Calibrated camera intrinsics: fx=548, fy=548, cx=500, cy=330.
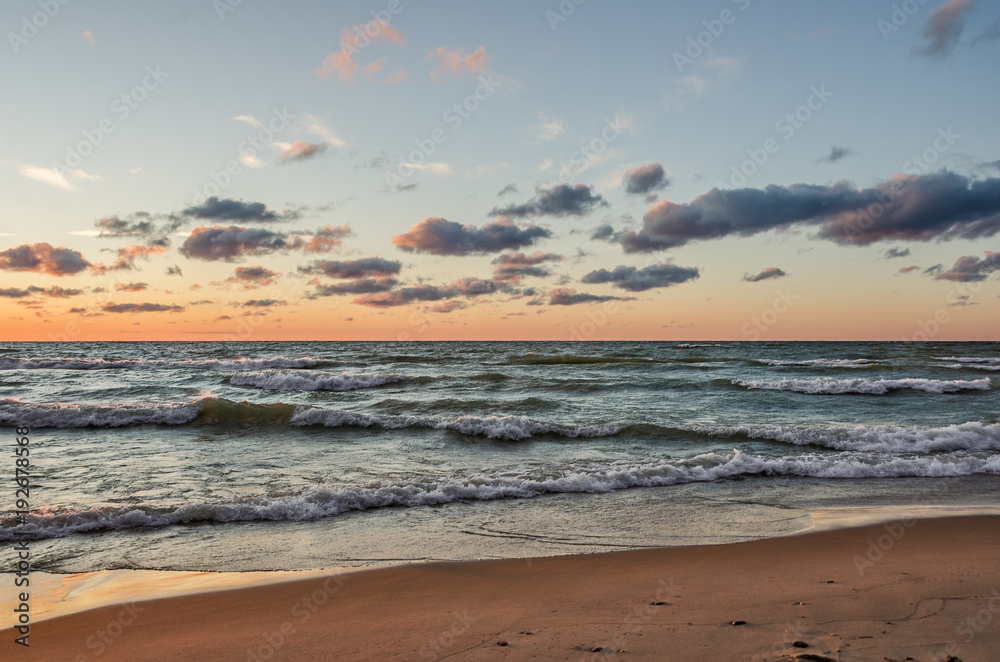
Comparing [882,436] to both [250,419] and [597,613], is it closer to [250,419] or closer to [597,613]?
[597,613]

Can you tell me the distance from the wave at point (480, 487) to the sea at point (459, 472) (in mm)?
31

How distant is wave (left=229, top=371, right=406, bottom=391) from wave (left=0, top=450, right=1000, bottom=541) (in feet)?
57.4

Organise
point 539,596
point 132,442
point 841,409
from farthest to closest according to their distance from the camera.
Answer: point 841,409
point 132,442
point 539,596

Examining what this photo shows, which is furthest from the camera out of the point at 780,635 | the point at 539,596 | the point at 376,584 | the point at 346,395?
the point at 346,395

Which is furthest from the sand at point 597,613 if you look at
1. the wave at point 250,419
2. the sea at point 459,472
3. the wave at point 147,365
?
the wave at point 147,365

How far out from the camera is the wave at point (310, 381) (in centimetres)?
2548

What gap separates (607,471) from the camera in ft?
30.4

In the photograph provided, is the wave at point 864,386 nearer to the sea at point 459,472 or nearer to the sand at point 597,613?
the sea at point 459,472

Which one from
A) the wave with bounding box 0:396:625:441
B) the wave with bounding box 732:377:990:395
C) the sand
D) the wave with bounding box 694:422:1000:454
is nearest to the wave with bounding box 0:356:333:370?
the wave with bounding box 0:396:625:441

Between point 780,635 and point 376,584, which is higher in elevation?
point 780,635

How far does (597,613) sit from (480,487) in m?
4.35

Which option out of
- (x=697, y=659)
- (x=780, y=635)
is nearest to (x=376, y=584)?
(x=697, y=659)

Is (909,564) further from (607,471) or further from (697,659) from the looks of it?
(607,471)

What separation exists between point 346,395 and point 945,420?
64.8 feet
